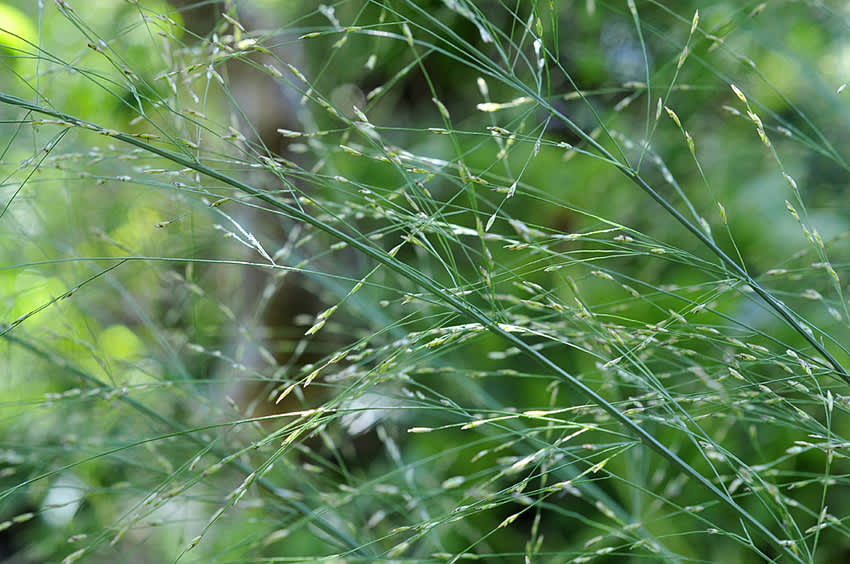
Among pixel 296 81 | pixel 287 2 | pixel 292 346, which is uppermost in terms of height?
pixel 287 2

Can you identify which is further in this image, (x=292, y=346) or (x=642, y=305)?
(x=292, y=346)

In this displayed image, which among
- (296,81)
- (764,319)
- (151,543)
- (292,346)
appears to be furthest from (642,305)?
(151,543)

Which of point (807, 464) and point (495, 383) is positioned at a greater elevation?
point (495, 383)

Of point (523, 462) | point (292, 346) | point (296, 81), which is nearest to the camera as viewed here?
point (523, 462)

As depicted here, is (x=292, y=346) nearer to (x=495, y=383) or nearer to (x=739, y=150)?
(x=495, y=383)

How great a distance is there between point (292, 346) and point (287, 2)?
0.54 m

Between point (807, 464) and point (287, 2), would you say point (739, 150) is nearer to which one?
point (807, 464)

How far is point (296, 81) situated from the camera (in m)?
1.16

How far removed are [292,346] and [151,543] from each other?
1.76 feet

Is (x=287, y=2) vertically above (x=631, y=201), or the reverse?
(x=287, y=2)

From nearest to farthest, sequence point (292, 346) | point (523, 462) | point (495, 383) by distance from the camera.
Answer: point (523, 462), point (495, 383), point (292, 346)

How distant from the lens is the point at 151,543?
122 centimetres

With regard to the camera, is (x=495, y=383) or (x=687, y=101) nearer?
(x=495, y=383)

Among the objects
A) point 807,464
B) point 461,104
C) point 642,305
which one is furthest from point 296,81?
point 807,464
